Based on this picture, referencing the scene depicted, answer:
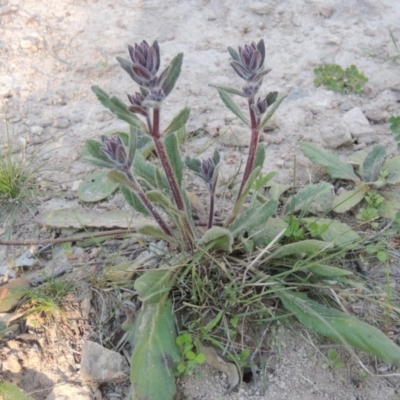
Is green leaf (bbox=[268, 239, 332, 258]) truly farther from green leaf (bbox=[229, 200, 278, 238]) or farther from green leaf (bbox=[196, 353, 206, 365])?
green leaf (bbox=[196, 353, 206, 365])

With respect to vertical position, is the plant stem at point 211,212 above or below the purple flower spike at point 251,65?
below

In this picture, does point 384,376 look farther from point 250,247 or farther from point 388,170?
point 388,170

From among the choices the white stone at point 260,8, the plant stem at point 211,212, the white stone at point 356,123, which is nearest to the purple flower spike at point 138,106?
the plant stem at point 211,212

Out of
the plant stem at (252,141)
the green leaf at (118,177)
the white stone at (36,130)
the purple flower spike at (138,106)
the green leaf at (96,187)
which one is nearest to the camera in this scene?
the purple flower spike at (138,106)

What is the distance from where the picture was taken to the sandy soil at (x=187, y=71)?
297 cm

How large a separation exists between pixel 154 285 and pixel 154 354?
257mm

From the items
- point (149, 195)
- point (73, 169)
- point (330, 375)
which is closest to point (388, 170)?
point (330, 375)

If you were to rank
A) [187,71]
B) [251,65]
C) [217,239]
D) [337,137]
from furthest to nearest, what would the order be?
[187,71] < [337,137] < [217,239] < [251,65]

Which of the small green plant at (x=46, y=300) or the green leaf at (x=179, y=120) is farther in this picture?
the small green plant at (x=46, y=300)

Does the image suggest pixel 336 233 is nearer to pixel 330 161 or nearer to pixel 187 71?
pixel 330 161

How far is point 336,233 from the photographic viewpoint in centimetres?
243

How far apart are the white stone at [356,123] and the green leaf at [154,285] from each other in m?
1.42

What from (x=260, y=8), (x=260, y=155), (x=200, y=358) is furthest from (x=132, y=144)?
(x=260, y=8)

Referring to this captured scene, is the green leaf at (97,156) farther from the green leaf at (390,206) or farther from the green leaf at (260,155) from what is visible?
the green leaf at (390,206)
